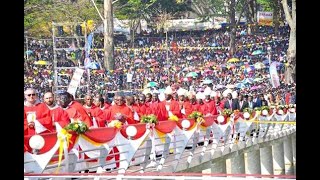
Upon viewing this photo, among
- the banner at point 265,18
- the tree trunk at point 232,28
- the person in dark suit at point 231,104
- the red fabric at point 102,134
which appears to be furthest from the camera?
the tree trunk at point 232,28

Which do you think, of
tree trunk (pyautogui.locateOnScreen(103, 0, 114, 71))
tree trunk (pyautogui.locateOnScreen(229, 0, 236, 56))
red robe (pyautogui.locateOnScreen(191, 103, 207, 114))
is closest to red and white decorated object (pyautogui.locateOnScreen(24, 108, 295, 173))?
red robe (pyautogui.locateOnScreen(191, 103, 207, 114))

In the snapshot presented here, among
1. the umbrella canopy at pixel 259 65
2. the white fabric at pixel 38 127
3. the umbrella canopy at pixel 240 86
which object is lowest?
the umbrella canopy at pixel 240 86

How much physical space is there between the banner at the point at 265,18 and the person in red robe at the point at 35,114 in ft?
80.9

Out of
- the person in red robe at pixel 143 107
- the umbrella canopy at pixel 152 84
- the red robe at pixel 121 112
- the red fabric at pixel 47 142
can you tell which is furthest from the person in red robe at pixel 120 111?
the umbrella canopy at pixel 152 84

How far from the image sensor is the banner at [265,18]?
1236 inches

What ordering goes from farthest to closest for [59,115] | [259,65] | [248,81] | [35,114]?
[259,65], [248,81], [59,115], [35,114]

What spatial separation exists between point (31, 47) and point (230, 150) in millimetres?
15165

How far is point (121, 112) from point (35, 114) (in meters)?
1.97

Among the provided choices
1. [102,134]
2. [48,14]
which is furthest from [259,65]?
[102,134]

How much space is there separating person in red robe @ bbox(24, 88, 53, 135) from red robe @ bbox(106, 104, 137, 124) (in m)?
1.39

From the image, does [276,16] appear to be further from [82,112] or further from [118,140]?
[118,140]

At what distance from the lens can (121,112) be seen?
28.8 ft

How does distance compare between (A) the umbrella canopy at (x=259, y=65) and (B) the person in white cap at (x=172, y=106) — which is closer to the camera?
(B) the person in white cap at (x=172, y=106)

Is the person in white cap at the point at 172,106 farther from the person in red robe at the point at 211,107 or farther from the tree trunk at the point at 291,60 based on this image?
the tree trunk at the point at 291,60
